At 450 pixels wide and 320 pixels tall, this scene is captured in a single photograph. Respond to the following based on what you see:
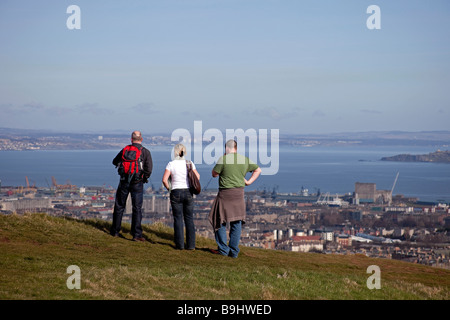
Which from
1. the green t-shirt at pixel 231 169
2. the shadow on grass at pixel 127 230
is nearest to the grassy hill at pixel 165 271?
the shadow on grass at pixel 127 230

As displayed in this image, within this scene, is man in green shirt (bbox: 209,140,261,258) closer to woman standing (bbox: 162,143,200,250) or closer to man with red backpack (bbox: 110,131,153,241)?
woman standing (bbox: 162,143,200,250)

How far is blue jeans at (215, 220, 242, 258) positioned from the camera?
11.5 m

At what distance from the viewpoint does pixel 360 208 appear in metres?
54.5

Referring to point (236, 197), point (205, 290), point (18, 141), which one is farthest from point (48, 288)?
point (18, 141)

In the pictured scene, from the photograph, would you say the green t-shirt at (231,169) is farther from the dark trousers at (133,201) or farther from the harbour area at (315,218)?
the harbour area at (315,218)

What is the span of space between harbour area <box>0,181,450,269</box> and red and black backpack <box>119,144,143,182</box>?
9.69 metres

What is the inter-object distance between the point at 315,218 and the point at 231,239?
123 ft

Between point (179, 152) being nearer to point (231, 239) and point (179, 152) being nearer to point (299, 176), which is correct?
point (231, 239)

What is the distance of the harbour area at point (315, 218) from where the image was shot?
28609 mm

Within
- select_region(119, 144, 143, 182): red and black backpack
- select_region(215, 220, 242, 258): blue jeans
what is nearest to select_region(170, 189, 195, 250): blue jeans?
select_region(215, 220, 242, 258): blue jeans

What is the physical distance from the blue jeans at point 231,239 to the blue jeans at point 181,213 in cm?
65

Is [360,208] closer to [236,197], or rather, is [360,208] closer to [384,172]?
[236,197]

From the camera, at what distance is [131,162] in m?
12.0

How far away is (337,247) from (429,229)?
607 inches
